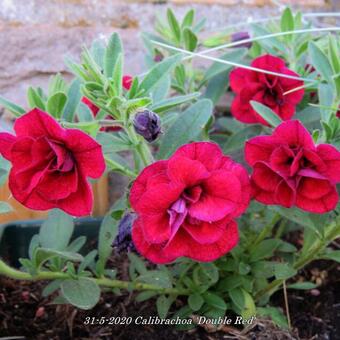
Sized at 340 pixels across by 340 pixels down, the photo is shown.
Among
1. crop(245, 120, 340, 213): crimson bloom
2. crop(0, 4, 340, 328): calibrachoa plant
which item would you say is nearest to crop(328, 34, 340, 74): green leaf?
crop(0, 4, 340, 328): calibrachoa plant

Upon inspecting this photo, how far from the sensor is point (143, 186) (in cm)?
67

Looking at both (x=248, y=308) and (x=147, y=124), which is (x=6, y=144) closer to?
(x=147, y=124)

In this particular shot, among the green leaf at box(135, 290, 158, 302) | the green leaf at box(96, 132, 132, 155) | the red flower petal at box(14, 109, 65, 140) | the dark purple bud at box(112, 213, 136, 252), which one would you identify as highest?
the red flower petal at box(14, 109, 65, 140)

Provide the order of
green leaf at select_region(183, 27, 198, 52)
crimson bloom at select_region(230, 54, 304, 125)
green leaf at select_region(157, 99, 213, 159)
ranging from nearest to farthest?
green leaf at select_region(157, 99, 213, 159), crimson bloom at select_region(230, 54, 304, 125), green leaf at select_region(183, 27, 198, 52)

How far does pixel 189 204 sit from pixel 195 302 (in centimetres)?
33

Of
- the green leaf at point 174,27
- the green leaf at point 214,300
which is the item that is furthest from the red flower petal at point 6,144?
the green leaf at point 174,27

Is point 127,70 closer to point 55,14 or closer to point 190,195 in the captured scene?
point 55,14

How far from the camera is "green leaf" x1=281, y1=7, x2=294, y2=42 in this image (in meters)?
1.08

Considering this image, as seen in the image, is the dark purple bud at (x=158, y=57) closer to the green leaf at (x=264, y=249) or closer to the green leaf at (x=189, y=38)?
the green leaf at (x=189, y=38)

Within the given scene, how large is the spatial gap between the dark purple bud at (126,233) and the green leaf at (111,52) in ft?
0.65

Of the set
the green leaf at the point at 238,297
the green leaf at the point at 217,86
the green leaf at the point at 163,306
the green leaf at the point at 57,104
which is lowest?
the green leaf at the point at 163,306

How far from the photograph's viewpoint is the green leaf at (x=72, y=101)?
0.82 m

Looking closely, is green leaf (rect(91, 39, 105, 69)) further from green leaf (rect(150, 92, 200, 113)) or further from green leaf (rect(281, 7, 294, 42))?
green leaf (rect(281, 7, 294, 42))

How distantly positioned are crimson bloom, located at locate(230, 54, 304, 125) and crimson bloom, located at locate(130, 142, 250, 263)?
11.6 inches
